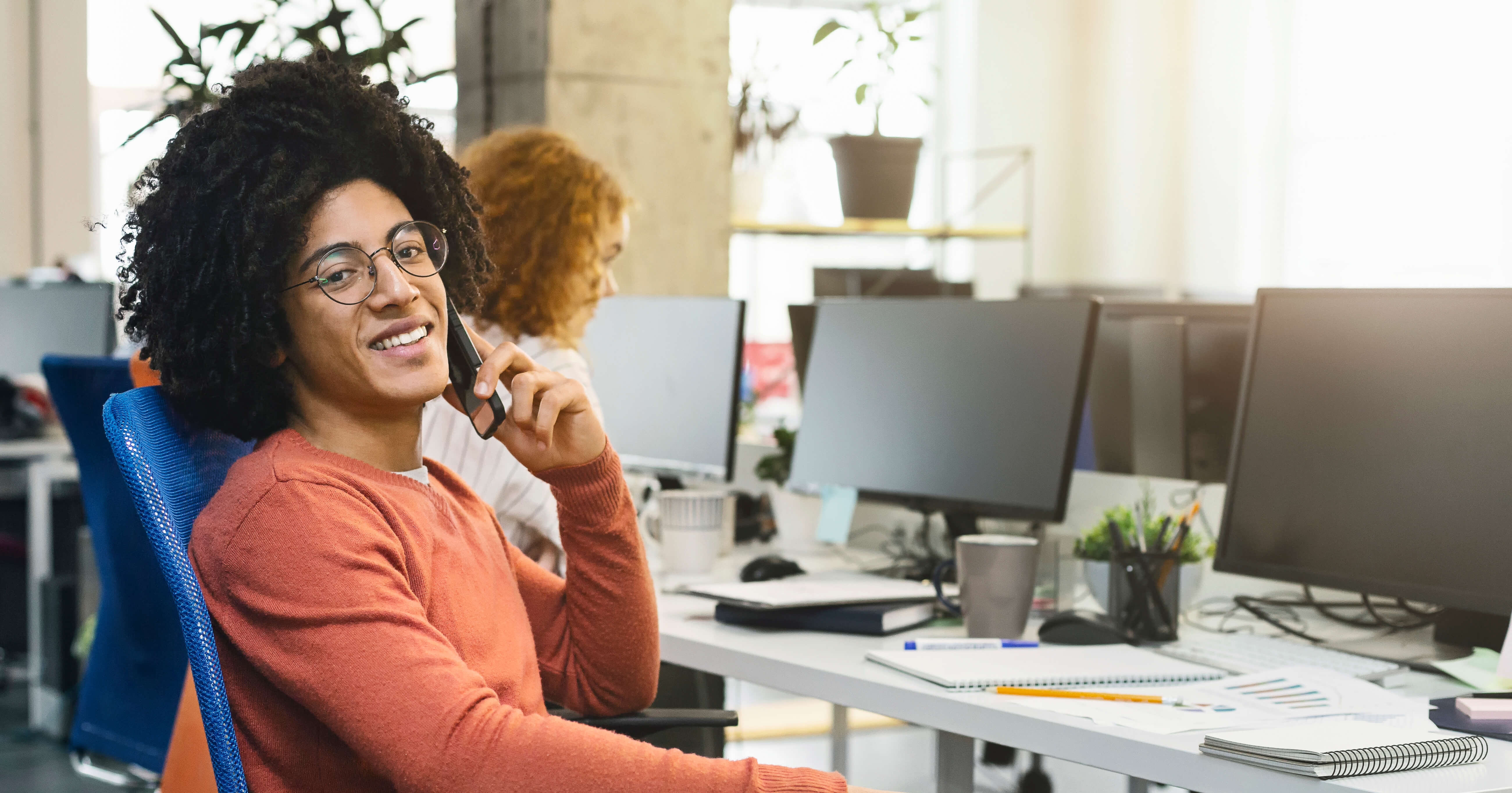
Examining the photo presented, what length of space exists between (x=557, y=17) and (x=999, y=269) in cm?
371

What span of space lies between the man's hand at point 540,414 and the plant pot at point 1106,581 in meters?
0.71

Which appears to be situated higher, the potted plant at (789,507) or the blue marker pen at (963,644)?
the potted plant at (789,507)

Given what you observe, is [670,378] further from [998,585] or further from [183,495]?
[183,495]

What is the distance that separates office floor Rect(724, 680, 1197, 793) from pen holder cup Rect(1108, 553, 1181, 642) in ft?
5.05

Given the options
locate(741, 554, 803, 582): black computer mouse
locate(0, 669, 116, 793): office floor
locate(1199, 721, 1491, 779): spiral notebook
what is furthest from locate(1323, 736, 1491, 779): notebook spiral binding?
locate(0, 669, 116, 793): office floor

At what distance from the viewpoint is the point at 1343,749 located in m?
1.20

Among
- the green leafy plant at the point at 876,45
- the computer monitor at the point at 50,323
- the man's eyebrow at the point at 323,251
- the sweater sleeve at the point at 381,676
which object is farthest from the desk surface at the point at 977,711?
the computer monitor at the point at 50,323

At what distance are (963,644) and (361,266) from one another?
2.76 feet

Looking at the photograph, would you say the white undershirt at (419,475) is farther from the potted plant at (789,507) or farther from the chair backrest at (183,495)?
the potted plant at (789,507)

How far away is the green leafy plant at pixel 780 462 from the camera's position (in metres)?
2.54

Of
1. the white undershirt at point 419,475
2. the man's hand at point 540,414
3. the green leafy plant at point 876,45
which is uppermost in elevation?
the green leafy plant at point 876,45

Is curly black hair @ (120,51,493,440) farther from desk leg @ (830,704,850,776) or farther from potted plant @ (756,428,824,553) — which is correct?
desk leg @ (830,704,850,776)

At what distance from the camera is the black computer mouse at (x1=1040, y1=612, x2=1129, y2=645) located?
1.71m

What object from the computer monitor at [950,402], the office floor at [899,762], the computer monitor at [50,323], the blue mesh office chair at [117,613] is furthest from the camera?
the computer monitor at [50,323]
